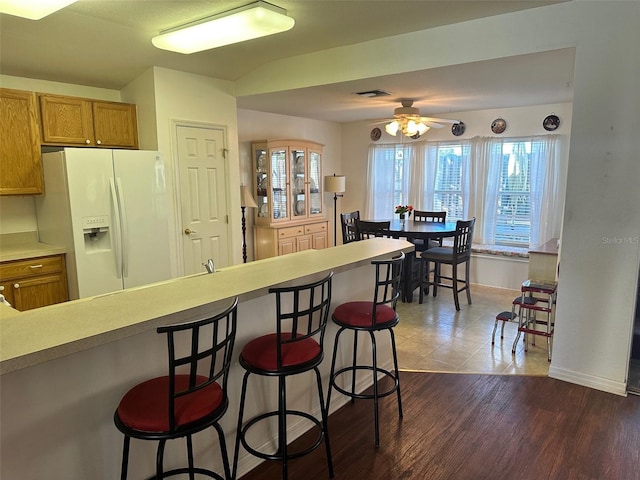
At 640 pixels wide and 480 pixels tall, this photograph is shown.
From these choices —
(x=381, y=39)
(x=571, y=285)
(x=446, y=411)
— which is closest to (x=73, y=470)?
(x=446, y=411)

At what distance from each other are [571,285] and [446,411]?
1195mm

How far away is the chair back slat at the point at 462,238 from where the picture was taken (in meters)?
4.48

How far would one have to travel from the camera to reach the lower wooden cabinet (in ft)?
18.0

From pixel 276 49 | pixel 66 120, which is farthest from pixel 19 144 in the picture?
pixel 276 49

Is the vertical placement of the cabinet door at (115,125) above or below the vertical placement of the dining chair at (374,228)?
above

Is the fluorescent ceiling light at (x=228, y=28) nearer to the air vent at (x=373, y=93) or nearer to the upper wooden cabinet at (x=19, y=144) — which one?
the upper wooden cabinet at (x=19, y=144)

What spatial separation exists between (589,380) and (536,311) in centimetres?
87

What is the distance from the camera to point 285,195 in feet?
18.6

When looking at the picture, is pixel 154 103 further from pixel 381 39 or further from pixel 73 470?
pixel 73 470

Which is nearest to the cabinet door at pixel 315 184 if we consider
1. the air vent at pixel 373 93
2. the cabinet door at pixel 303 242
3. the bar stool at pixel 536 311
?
the cabinet door at pixel 303 242

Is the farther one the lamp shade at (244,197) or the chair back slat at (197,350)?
the lamp shade at (244,197)

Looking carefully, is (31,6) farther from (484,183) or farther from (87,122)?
(484,183)

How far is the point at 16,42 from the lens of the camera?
2.97 metres

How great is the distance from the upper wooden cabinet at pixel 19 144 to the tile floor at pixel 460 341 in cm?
325
